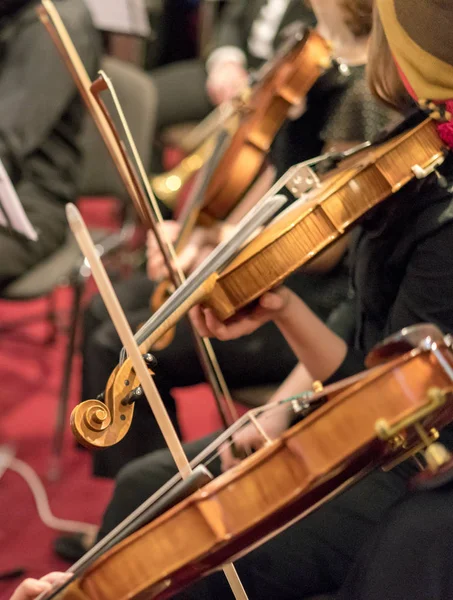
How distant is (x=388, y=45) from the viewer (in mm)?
735

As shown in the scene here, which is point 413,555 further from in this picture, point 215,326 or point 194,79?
point 194,79

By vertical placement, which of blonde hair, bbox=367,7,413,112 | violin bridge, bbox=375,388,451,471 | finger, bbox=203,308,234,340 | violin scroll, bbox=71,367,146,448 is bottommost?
violin bridge, bbox=375,388,451,471

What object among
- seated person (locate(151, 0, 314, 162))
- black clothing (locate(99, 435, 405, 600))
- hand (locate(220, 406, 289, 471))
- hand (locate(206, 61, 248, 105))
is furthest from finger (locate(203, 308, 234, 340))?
hand (locate(206, 61, 248, 105))

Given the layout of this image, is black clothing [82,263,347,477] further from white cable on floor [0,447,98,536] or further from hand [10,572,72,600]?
hand [10,572,72,600]

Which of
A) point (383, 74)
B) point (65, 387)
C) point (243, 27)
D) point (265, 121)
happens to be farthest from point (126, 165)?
point (243, 27)

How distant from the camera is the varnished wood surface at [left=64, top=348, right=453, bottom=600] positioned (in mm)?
440

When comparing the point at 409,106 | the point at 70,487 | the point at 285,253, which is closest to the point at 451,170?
the point at 409,106

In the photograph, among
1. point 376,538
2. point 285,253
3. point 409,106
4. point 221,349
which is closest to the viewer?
point 376,538

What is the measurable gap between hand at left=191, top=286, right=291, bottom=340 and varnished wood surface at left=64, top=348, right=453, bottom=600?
0.32 meters

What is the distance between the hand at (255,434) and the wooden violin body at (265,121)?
53 centimetres

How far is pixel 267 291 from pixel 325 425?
29 cm

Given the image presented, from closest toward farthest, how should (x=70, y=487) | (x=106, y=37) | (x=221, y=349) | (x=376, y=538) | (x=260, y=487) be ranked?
1. (x=260, y=487)
2. (x=376, y=538)
3. (x=221, y=349)
4. (x=70, y=487)
5. (x=106, y=37)

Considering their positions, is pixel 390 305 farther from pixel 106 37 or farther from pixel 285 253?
pixel 106 37

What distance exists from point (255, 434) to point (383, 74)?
1.49ft
